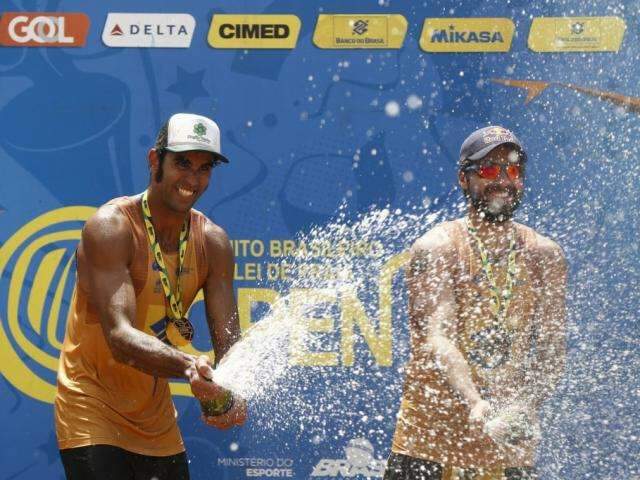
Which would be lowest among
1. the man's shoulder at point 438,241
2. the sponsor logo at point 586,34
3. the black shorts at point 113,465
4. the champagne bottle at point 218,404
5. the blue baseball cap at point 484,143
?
the black shorts at point 113,465

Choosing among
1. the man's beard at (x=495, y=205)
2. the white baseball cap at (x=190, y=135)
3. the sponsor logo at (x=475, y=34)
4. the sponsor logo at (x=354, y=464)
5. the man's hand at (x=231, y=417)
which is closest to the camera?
the man's hand at (x=231, y=417)

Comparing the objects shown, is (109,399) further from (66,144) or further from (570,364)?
(570,364)

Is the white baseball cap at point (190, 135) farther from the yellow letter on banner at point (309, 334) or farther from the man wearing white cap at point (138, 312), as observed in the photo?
the yellow letter on banner at point (309, 334)

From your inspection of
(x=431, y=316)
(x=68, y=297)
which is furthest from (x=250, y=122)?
(x=431, y=316)

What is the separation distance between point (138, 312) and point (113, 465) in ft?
1.67

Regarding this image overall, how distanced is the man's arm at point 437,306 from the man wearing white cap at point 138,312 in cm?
66

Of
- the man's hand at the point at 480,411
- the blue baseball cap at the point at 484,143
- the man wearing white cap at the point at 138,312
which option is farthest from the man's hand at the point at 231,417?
the blue baseball cap at the point at 484,143

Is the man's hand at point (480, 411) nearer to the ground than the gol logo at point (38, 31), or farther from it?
nearer to the ground

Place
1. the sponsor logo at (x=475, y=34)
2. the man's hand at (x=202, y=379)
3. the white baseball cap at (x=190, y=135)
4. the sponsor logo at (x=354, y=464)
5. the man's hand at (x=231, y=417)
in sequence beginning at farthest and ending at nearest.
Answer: the sponsor logo at (x=475, y=34)
the sponsor logo at (x=354, y=464)
the white baseball cap at (x=190, y=135)
the man's hand at (x=231, y=417)
the man's hand at (x=202, y=379)

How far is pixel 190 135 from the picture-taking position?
3.38 m

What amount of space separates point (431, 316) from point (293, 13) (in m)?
2.19

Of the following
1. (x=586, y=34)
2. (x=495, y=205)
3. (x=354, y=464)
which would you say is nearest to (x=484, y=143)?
(x=495, y=205)

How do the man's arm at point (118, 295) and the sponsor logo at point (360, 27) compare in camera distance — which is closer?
the man's arm at point (118, 295)

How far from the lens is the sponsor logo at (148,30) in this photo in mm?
5016
